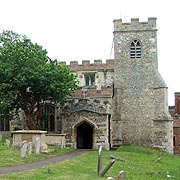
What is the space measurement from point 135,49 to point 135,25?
2496mm

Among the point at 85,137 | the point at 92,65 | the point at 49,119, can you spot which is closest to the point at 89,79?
the point at 92,65

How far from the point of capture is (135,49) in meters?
38.2

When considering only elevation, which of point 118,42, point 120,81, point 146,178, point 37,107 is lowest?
point 146,178

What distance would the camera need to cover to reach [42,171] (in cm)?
1416

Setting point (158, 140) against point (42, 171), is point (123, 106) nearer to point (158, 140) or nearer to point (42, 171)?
point (158, 140)

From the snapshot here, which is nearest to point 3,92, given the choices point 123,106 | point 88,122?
point 88,122

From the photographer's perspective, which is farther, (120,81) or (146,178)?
(120,81)

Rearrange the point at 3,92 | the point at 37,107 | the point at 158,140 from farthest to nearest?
the point at 158,140, the point at 37,107, the point at 3,92

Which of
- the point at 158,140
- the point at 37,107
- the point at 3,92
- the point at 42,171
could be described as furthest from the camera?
the point at 158,140

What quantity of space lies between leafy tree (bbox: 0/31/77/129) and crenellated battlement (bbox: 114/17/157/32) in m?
10.6

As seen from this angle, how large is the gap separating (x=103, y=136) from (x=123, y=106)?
6.63m

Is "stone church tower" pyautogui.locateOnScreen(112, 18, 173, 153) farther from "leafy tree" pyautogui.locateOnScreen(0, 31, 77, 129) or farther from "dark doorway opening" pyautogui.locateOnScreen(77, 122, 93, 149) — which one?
"leafy tree" pyautogui.locateOnScreen(0, 31, 77, 129)

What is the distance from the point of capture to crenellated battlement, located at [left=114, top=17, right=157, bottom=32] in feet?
126

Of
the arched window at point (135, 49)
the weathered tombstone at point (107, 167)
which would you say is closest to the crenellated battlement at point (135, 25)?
the arched window at point (135, 49)
